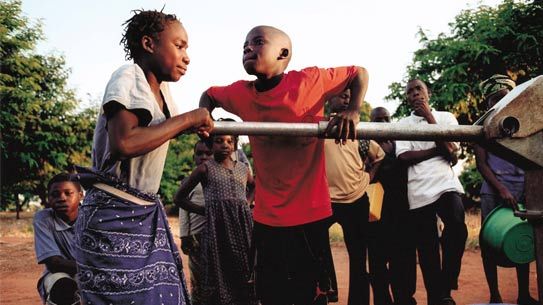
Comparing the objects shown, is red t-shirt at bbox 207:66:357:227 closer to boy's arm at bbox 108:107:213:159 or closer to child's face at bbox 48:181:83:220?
boy's arm at bbox 108:107:213:159

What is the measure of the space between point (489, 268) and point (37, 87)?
1672 centimetres

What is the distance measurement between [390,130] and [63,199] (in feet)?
8.65

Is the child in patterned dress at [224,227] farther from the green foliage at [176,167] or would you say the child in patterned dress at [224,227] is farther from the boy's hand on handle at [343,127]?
the green foliage at [176,167]

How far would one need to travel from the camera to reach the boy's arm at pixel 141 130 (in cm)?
174

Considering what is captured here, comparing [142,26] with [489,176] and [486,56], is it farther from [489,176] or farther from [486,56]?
[486,56]

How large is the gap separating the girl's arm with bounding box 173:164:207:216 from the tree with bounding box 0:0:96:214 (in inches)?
551

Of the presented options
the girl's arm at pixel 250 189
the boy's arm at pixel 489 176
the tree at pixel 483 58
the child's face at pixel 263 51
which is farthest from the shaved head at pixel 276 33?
the tree at pixel 483 58

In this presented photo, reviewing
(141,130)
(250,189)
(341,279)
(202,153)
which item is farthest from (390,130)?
(341,279)

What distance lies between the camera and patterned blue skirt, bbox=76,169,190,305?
183cm

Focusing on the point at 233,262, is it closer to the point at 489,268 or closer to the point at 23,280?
the point at 489,268

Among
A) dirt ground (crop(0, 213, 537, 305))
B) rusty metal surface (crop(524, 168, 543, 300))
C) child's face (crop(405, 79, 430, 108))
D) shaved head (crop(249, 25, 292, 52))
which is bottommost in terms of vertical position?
dirt ground (crop(0, 213, 537, 305))

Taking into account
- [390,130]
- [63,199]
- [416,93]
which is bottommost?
[63,199]

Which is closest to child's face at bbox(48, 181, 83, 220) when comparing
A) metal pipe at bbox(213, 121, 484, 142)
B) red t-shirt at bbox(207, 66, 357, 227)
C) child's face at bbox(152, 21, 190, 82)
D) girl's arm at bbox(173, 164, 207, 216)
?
girl's arm at bbox(173, 164, 207, 216)

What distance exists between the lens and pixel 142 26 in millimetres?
2057
